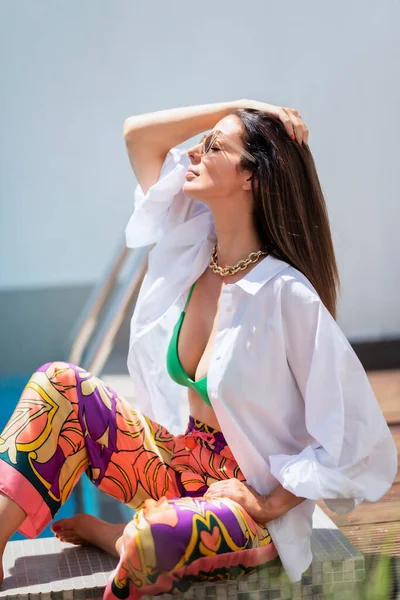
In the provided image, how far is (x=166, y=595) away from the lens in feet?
6.83

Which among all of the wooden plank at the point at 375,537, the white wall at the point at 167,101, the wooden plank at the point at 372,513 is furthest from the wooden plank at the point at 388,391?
the white wall at the point at 167,101

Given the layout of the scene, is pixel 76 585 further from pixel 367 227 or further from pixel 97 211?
Result: pixel 97 211

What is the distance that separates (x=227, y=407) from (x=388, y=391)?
2.56m

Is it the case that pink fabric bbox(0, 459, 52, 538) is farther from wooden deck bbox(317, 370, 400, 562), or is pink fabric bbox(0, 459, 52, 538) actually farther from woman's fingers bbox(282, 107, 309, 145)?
woman's fingers bbox(282, 107, 309, 145)

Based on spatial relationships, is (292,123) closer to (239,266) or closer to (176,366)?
(239,266)

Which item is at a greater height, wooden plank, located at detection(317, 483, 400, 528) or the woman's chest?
the woman's chest

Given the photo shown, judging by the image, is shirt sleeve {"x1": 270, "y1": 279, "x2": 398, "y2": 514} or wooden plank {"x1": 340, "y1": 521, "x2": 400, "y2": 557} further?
wooden plank {"x1": 340, "y1": 521, "x2": 400, "y2": 557}

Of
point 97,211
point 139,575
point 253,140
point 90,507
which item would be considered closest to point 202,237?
point 253,140

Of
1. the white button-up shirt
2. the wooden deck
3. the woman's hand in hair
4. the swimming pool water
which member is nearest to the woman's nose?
the woman's hand in hair

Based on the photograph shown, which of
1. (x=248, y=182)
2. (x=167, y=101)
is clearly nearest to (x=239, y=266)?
(x=248, y=182)

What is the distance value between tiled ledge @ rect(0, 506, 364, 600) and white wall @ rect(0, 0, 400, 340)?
13.8ft

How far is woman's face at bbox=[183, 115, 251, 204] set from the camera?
2.20m

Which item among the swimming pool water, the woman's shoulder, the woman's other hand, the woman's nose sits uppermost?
the woman's nose

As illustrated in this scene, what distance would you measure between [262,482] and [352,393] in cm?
31
